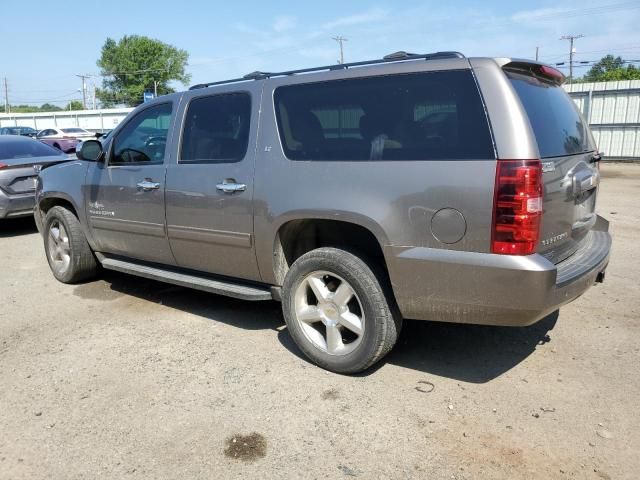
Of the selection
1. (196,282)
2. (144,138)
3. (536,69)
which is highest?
(536,69)

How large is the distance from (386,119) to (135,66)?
9535 cm

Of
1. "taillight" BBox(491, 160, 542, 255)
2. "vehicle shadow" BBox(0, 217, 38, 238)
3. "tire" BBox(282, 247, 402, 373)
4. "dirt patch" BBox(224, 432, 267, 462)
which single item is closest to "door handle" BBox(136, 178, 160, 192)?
"tire" BBox(282, 247, 402, 373)

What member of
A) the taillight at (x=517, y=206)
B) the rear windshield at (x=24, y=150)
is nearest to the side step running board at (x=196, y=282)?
the taillight at (x=517, y=206)

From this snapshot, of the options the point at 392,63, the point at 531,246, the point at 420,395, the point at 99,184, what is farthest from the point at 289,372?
the point at 99,184

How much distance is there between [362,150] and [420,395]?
154 cm

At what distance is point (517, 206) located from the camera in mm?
2781

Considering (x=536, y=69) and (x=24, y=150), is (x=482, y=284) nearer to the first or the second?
(x=536, y=69)

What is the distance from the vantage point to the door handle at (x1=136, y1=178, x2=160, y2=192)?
4.45 metres

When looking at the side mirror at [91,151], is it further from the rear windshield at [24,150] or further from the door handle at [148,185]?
the rear windshield at [24,150]

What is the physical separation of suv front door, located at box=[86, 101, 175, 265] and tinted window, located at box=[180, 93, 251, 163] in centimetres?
24

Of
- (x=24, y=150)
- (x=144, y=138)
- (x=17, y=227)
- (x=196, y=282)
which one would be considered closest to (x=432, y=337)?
(x=196, y=282)

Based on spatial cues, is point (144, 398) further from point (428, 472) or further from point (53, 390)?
point (428, 472)

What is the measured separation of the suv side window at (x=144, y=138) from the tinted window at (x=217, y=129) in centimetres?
29

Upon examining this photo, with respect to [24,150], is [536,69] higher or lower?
higher
